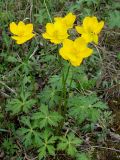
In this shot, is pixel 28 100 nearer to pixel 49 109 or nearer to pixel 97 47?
pixel 49 109

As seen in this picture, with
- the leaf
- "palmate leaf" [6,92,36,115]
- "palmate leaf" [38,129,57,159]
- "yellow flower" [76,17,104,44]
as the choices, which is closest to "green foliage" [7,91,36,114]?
"palmate leaf" [6,92,36,115]

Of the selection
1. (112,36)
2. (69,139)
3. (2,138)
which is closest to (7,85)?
(2,138)

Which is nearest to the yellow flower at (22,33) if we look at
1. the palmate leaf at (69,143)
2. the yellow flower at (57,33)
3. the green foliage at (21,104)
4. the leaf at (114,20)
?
the yellow flower at (57,33)

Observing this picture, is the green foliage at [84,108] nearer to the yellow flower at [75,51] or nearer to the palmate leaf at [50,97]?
the palmate leaf at [50,97]

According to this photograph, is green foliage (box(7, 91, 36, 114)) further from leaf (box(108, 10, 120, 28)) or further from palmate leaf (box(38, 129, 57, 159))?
leaf (box(108, 10, 120, 28))

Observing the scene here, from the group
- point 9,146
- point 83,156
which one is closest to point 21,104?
point 9,146

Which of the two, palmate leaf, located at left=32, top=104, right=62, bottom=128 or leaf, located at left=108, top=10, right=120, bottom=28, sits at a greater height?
leaf, located at left=108, top=10, right=120, bottom=28
